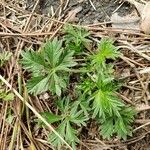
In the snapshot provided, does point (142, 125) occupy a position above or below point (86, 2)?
below

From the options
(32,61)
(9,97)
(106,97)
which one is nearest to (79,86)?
(106,97)

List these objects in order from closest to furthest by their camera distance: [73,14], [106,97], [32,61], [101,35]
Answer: [106,97] → [32,61] → [101,35] → [73,14]

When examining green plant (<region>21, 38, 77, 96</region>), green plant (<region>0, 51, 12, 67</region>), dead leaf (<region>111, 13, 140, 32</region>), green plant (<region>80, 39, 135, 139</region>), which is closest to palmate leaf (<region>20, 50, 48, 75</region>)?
green plant (<region>21, 38, 77, 96</region>)

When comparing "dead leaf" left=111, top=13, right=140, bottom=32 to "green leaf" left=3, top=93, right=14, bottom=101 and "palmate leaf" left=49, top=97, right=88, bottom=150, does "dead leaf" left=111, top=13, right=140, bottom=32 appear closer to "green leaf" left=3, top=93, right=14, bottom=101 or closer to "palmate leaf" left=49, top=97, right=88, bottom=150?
"palmate leaf" left=49, top=97, right=88, bottom=150

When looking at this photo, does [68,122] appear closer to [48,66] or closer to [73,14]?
[48,66]

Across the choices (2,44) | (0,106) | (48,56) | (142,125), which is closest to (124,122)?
(142,125)

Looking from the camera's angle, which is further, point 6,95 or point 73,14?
point 73,14

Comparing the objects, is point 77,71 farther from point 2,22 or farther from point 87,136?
point 2,22
